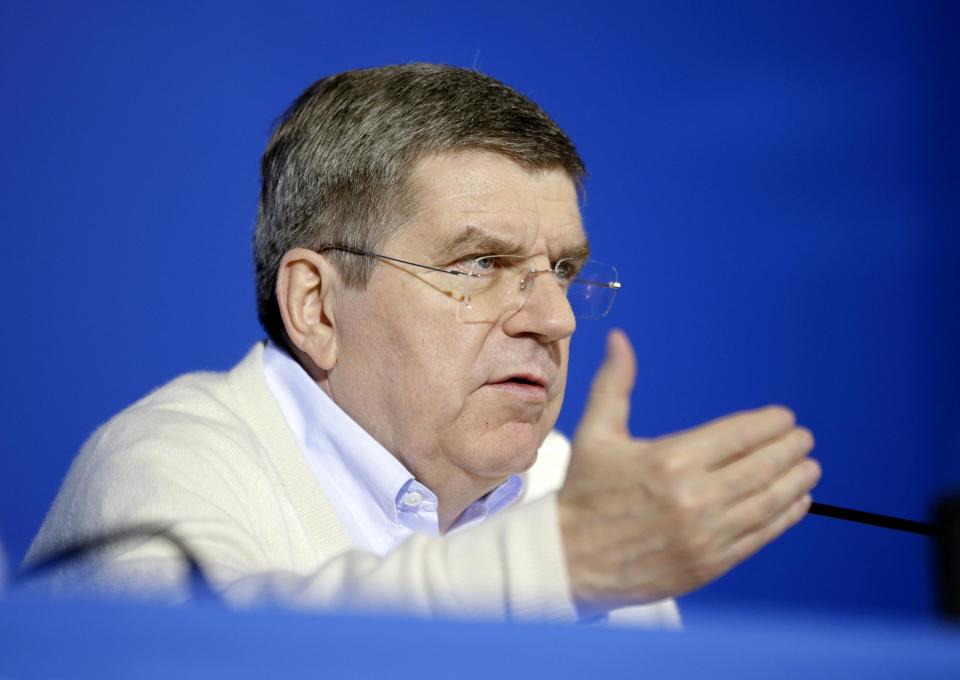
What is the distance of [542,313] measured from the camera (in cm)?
137

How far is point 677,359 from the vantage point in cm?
269

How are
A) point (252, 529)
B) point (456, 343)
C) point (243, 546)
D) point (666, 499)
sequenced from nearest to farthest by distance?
1. point (666, 499)
2. point (243, 546)
3. point (252, 529)
4. point (456, 343)

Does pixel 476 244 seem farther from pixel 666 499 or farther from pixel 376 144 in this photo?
pixel 666 499

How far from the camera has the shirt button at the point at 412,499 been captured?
1.39 m

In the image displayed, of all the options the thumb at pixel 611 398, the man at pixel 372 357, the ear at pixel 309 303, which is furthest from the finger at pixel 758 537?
the ear at pixel 309 303

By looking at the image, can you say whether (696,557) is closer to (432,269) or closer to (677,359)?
(432,269)

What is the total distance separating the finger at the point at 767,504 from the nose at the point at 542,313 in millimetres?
561

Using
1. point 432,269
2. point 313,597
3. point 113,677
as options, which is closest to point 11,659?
Result: point 113,677

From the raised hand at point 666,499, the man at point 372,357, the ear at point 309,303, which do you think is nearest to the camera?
the raised hand at point 666,499

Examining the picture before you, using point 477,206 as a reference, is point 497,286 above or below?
below

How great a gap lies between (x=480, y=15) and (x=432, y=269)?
4.09ft

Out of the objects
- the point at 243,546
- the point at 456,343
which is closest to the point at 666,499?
the point at 243,546

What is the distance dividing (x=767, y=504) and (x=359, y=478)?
2.33 feet

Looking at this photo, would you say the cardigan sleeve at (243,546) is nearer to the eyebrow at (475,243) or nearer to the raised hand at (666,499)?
the raised hand at (666,499)
